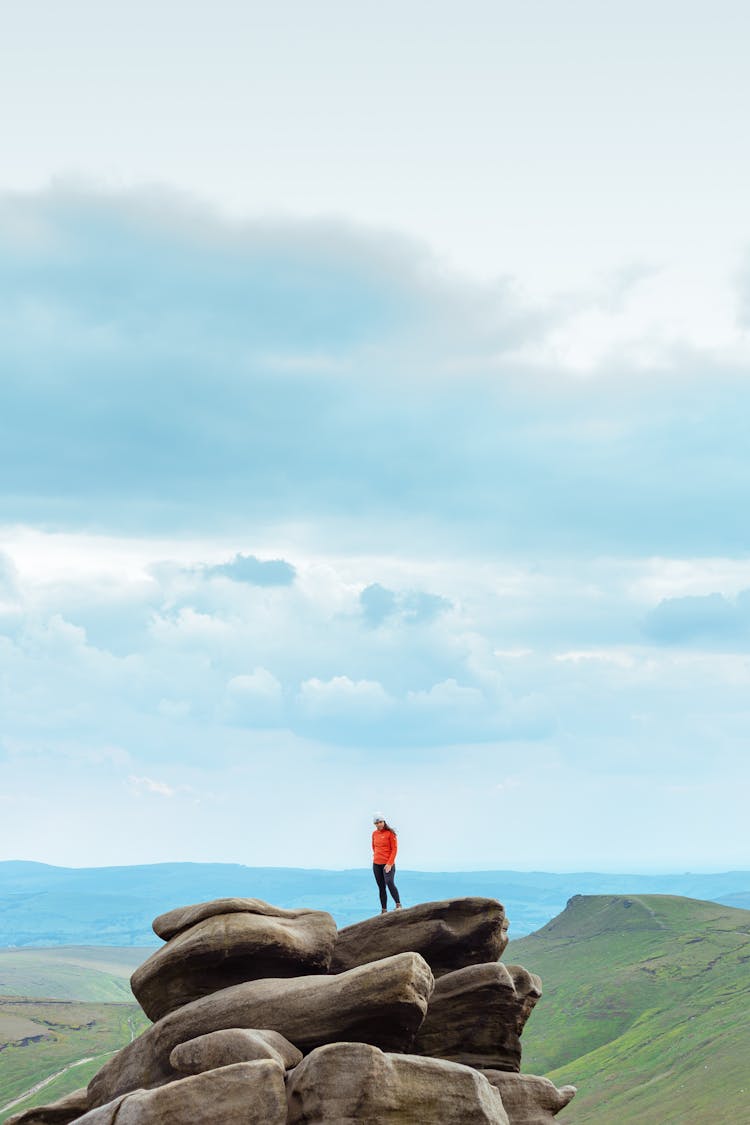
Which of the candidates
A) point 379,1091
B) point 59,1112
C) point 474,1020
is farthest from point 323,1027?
point 59,1112

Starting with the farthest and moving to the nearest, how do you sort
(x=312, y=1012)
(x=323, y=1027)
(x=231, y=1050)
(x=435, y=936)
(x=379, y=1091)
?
(x=435, y=936), (x=312, y=1012), (x=323, y=1027), (x=231, y=1050), (x=379, y=1091)

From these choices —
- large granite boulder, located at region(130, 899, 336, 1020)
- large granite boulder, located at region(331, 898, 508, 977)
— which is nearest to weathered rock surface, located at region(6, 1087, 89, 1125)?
large granite boulder, located at region(130, 899, 336, 1020)

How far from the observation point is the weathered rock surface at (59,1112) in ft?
175

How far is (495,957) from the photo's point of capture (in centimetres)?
5619

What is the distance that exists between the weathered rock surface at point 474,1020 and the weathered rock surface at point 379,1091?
28.9ft

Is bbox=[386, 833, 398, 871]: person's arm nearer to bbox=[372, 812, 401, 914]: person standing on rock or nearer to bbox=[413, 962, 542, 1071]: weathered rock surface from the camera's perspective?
bbox=[372, 812, 401, 914]: person standing on rock

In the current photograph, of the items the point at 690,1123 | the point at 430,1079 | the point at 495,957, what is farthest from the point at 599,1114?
the point at 430,1079

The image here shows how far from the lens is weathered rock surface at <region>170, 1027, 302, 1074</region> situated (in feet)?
143

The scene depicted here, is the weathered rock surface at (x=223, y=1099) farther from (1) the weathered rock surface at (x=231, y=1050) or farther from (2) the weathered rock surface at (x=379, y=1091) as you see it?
(1) the weathered rock surface at (x=231, y=1050)

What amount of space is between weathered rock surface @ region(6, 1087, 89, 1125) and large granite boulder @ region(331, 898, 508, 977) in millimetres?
14128

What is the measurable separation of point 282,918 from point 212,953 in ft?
14.9

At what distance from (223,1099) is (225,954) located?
1000 cm

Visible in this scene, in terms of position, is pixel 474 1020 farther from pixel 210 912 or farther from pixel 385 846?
pixel 210 912

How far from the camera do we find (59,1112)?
5350 cm
